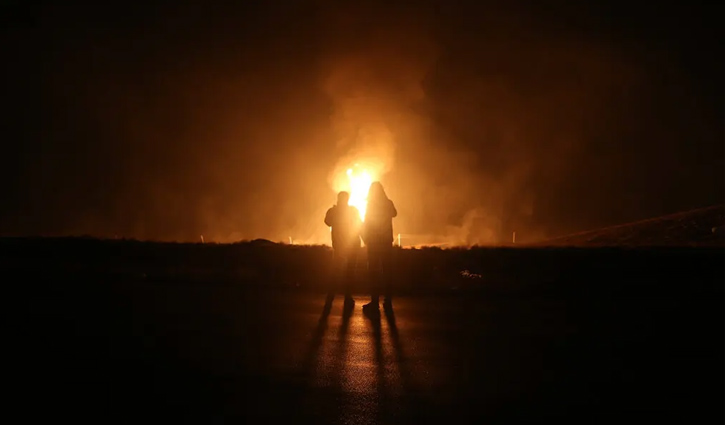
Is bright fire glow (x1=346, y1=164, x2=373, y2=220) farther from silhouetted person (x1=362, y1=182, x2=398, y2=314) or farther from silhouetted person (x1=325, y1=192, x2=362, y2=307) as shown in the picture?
silhouetted person (x1=362, y1=182, x2=398, y2=314)

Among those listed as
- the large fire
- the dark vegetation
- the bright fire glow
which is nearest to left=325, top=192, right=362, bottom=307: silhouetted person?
the dark vegetation

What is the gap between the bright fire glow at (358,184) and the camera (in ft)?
166

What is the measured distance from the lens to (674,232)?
77.4 ft

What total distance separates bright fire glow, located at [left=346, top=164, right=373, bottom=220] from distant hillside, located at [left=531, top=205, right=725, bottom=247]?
2383cm

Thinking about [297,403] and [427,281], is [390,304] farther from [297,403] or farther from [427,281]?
[297,403]

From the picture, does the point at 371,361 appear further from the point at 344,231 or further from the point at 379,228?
the point at 344,231

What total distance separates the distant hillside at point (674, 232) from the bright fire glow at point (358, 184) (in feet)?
78.2

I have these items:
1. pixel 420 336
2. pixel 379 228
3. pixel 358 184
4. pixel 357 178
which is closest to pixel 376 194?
pixel 379 228

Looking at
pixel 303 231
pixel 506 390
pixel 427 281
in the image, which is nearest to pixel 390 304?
pixel 427 281

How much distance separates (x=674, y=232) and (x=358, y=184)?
35799 millimetres

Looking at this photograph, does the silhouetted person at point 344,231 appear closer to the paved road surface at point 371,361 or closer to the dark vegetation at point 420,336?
the dark vegetation at point 420,336

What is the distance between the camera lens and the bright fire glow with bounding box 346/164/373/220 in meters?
50.7

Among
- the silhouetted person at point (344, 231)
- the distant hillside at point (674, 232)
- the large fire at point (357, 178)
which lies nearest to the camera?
the silhouetted person at point (344, 231)

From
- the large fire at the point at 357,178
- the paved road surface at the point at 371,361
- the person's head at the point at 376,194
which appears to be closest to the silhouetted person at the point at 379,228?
the person's head at the point at 376,194
